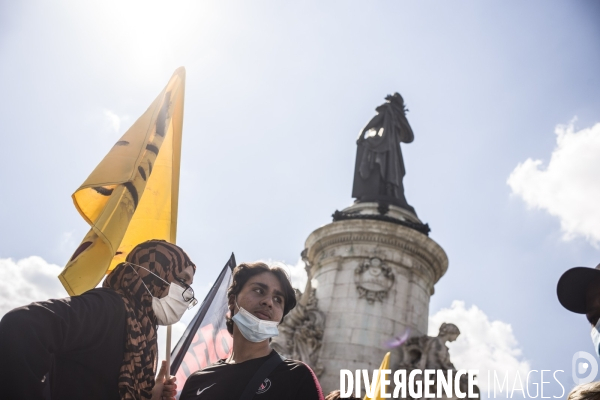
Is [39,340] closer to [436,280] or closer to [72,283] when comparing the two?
[72,283]

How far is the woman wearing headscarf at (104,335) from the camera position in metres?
2.08

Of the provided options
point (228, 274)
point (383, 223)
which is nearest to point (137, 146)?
point (228, 274)

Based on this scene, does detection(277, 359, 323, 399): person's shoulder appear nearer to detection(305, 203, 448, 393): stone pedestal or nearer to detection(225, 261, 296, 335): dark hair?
detection(225, 261, 296, 335): dark hair

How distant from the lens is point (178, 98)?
16.0ft

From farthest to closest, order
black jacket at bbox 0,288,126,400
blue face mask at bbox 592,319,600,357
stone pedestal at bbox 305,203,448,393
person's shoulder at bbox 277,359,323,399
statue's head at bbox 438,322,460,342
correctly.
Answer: statue's head at bbox 438,322,460,342 < stone pedestal at bbox 305,203,448,393 < person's shoulder at bbox 277,359,323,399 < blue face mask at bbox 592,319,600,357 < black jacket at bbox 0,288,126,400

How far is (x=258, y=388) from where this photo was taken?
2904mm

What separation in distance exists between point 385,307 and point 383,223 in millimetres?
2046

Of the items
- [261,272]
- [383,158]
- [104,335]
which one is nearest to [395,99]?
[383,158]

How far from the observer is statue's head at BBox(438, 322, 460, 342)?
1162 cm

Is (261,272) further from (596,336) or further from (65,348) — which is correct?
(596,336)

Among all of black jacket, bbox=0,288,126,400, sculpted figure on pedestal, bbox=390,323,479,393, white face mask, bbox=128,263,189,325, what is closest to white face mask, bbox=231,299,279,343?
white face mask, bbox=128,263,189,325

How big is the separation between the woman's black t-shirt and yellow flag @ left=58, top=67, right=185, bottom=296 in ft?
2.99

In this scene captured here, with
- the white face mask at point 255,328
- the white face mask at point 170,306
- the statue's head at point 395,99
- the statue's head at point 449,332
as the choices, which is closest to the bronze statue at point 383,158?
the statue's head at point 395,99

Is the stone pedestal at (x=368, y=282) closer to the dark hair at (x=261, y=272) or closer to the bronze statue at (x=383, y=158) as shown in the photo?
the bronze statue at (x=383, y=158)
